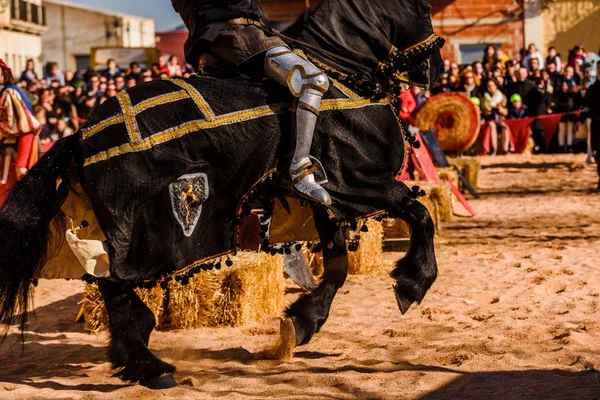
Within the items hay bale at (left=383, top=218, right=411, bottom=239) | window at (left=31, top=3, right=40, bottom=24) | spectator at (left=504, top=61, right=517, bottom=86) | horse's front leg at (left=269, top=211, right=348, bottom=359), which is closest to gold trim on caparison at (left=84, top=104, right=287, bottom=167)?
horse's front leg at (left=269, top=211, right=348, bottom=359)

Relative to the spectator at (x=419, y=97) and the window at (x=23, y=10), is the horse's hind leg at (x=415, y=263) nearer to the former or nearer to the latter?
the spectator at (x=419, y=97)

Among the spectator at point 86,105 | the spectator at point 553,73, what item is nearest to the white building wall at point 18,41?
the spectator at point 86,105

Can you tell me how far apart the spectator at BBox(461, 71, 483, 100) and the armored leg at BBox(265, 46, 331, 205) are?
14.5 meters

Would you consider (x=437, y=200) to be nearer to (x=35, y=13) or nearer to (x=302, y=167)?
(x=302, y=167)

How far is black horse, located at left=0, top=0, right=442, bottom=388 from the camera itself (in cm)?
490

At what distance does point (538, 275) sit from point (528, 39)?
1949 centimetres

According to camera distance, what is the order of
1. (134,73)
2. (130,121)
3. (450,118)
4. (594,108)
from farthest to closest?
(134,73) → (450,118) → (594,108) → (130,121)

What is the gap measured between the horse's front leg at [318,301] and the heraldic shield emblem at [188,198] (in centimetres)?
71

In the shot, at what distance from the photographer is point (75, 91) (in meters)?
18.3

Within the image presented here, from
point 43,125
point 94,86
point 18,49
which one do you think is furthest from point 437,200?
point 18,49

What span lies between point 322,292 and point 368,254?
9.89 ft

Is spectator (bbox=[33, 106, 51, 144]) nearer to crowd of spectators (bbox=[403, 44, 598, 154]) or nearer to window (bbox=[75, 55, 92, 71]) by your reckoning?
crowd of spectators (bbox=[403, 44, 598, 154])

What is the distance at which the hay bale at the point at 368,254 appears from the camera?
8438 mm

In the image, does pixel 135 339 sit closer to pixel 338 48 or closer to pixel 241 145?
pixel 241 145
